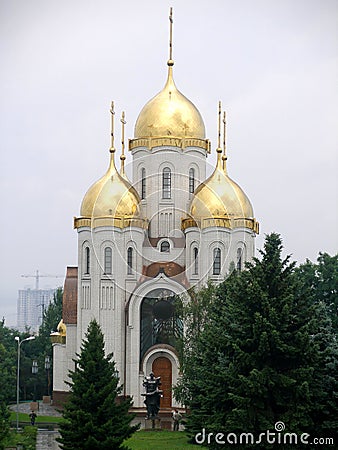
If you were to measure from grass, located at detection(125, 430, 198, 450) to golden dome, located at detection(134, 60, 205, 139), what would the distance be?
15.2 meters

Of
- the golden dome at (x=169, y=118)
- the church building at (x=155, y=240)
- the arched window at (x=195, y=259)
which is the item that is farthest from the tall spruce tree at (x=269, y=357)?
the golden dome at (x=169, y=118)

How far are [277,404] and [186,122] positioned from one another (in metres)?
23.4

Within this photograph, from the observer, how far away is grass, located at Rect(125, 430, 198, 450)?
2750 centimetres

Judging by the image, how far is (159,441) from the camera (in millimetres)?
29469

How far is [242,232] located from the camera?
134 ft

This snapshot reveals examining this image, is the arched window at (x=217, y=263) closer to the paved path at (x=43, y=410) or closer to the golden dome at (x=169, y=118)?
the golden dome at (x=169, y=118)

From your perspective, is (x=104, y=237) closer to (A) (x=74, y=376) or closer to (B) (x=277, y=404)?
(A) (x=74, y=376)

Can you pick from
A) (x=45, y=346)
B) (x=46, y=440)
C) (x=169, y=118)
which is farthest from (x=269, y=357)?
(x=45, y=346)

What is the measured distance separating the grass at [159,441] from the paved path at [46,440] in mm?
2464

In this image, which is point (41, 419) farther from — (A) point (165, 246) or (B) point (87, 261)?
(A) point (165, 246)

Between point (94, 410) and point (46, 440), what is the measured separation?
33.0 ft

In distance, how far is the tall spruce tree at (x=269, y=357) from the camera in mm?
20344

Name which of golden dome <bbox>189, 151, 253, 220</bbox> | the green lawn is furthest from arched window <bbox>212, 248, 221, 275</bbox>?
the green lawn

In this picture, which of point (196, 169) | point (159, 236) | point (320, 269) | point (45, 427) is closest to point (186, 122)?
point (196, 169)
